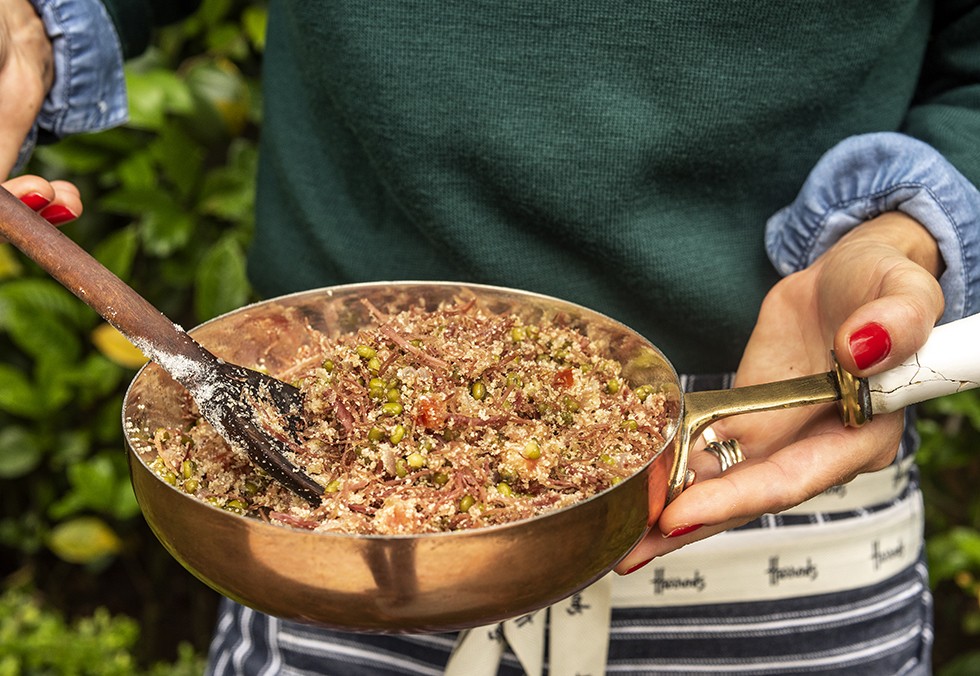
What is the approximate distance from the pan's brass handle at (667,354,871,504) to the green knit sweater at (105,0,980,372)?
13.7 inches

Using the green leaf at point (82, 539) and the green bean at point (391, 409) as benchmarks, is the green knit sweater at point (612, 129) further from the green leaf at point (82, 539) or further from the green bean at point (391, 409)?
the green leaf at point (82, 539)

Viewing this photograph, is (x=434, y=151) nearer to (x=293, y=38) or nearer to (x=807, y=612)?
(x=293, y=38)

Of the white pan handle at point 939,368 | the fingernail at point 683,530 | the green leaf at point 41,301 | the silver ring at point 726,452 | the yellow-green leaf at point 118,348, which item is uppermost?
the white pan handle at point 939,368

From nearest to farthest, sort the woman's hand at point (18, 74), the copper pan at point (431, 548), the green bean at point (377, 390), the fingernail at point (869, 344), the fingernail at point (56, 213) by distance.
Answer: the copper pan at point (431, 548), the fingernail at point (869, 344), the green bean at point (377, 390), the fingernail at point (56, 213), the woman's hand at point (18, 74)

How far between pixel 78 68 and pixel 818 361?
113cm

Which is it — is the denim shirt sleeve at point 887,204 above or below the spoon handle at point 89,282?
above

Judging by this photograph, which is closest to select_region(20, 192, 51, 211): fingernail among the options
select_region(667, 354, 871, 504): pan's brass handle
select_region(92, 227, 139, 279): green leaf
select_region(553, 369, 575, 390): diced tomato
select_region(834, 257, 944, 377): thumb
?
select_region(553, 369, 575, 390): diced tomato

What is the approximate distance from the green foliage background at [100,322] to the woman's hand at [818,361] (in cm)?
118

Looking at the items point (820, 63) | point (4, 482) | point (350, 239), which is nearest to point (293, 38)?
point (350, 239)

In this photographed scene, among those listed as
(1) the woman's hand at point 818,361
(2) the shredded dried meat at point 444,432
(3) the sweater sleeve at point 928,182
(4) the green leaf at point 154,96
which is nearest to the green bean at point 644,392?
(2) the shredded dried meat at point 444,432

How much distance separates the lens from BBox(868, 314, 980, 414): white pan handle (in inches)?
39.3

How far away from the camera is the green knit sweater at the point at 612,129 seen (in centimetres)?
128

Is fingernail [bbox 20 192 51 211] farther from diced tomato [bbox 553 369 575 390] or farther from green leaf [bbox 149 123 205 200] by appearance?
green leaf [bbox 149 123 205 200]

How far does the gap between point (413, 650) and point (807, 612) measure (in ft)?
1.83
